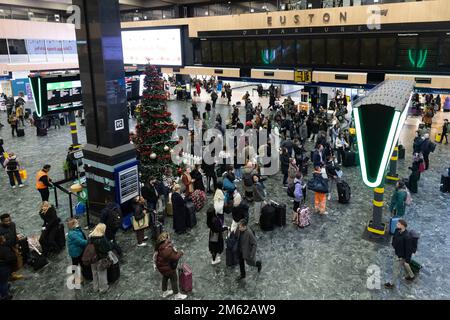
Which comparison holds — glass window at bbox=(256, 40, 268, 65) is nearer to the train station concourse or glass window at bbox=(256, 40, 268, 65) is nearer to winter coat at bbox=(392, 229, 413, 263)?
the train station concourse

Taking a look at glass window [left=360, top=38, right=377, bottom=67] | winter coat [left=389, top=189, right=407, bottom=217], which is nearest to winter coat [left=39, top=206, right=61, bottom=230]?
winter coat [left=389, top=189, right=407, bottom=217]

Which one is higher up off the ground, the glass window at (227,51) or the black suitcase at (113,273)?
the glass window at (227,51)

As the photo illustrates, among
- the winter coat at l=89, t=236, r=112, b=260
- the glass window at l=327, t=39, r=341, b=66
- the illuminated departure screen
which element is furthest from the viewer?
the glass window at l=327, t=39, r=341, b=66

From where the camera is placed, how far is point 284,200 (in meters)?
11.6

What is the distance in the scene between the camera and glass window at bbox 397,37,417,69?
597 inches

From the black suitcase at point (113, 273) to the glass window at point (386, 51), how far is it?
556 inches

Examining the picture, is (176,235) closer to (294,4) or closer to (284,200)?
(284,200)

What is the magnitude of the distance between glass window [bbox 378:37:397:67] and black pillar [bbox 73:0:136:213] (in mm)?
11731

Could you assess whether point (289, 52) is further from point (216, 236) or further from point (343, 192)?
point (216, 236)

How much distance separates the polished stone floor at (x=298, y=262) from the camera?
7195 mm

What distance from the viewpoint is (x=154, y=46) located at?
85.4ft

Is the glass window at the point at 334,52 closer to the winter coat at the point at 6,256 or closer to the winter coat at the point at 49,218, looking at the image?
the winter coat at the point at 49,218

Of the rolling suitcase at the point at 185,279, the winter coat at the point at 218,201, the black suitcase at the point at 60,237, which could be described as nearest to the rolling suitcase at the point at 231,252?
the rolling suitcase at the point at 185,279

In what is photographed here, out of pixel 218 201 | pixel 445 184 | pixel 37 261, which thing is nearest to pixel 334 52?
pixel 445 184
